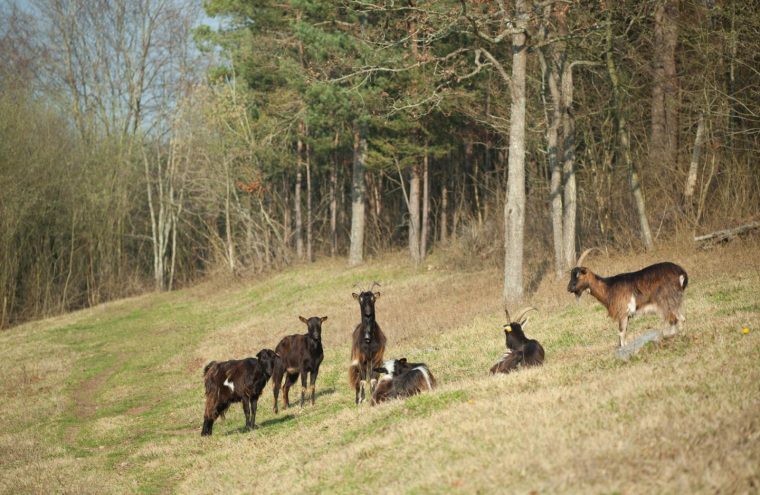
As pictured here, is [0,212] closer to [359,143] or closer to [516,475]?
[359,143]

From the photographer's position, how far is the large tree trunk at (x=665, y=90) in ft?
78.8

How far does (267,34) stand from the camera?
3838 cm

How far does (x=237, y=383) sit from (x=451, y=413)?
482cm

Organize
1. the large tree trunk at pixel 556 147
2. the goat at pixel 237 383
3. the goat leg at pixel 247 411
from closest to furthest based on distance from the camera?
the goat at pixel 237 383
the goat leg at pixel 247 411
the large tree trunk at pixel 556 147

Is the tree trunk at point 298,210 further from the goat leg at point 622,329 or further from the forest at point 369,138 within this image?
the goat leg at point 622,329

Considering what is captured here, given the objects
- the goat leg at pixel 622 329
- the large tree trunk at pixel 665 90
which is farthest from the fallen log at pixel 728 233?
the goat leg at pixel 622 329

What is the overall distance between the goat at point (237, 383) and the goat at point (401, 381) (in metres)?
2.22

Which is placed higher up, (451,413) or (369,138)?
(369,138)

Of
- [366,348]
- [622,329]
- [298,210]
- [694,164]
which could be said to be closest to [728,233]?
[694,164]

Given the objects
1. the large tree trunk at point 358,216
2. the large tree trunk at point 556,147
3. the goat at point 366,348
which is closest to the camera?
the goat at point 366,348

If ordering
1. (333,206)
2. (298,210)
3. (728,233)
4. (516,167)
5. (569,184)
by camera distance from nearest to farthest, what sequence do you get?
1. (516,167)
2. (728,233)
3. (569,184)
4. (333,206)
5. (298,210)

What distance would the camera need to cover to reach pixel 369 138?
3428cm

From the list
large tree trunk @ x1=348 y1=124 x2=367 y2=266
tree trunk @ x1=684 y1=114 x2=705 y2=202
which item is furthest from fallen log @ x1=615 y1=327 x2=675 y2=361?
large tree trunk @ x1=348 y1=124 x2=367 y2=266

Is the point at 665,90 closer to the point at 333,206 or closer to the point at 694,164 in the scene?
the point at 694,164
